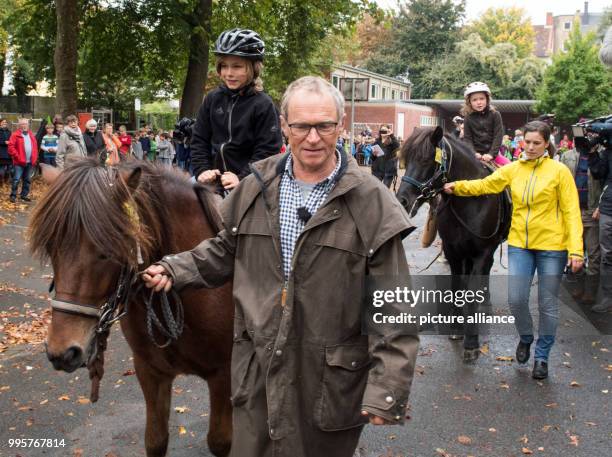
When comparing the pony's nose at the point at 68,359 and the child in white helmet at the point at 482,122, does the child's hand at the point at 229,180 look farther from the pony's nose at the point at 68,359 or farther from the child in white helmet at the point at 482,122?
the child in white helmet at the point at 482,122

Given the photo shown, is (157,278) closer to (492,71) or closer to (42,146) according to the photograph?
(42,146)

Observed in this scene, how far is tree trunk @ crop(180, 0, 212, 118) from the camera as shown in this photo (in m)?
19.8

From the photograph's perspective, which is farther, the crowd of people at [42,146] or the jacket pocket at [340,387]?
the crowd of people at [42,146]

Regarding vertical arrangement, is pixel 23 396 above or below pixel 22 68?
below

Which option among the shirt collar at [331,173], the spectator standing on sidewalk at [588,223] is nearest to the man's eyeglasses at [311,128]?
the shirt collar at [331,173]

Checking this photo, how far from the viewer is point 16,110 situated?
85.0 ft

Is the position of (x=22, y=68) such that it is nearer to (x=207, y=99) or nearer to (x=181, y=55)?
(x=181, y=55)

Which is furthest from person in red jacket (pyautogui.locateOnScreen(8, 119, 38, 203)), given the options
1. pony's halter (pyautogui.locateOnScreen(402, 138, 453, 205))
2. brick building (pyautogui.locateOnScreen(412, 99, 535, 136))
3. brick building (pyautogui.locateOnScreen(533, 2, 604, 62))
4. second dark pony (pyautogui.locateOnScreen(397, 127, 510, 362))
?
brick building (pyautogui.locateOnScreen(533, 2, 604, 62))

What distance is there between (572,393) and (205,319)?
12.3ft

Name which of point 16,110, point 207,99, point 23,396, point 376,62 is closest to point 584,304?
point 207,99

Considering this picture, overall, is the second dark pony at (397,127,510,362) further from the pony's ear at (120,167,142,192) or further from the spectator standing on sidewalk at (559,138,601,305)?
the pony's ear at (120,167,142,192)

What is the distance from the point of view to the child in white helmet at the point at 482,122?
7883 millimetres

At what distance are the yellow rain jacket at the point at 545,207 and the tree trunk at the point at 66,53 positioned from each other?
48.5ft

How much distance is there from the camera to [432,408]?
17.7 ft
